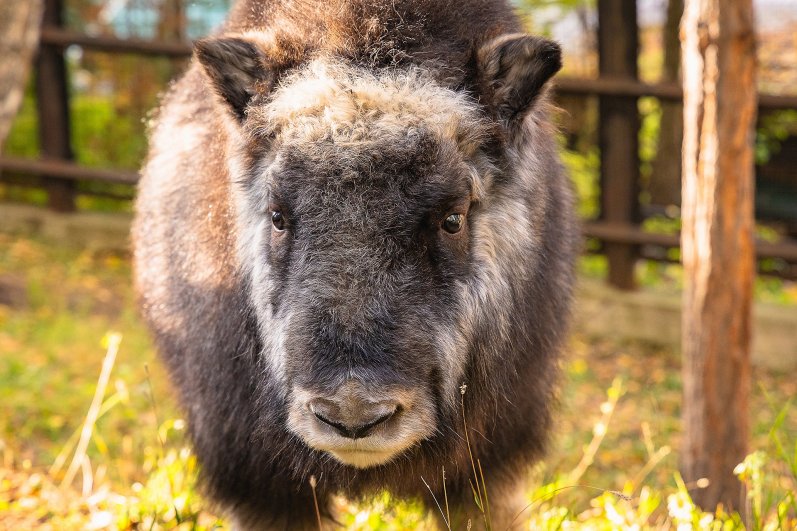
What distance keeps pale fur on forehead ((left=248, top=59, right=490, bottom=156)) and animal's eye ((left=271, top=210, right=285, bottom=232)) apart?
232mm

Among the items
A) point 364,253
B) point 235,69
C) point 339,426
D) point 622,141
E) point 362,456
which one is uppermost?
point 235,69

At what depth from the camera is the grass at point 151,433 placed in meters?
3.90

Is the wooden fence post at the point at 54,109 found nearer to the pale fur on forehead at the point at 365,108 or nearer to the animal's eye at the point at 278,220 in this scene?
the pale fur on forehead at the point at 365,108

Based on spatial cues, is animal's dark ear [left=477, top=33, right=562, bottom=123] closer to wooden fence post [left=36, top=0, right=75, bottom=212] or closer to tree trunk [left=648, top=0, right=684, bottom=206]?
tree trunk [left=648, top=0, right=684, bottom=206]

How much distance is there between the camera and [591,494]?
5656 millimetres

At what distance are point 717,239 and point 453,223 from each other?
2.24 meters

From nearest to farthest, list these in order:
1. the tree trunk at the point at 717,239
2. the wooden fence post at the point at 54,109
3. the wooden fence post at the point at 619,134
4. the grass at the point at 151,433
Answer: the grass at the point at 151,433 → the tree trunk at the point at 717,239 → the wooden fence post at the point at 619,134 → the wooden fence post at the point at 54,109

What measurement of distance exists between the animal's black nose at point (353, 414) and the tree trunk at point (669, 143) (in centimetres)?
731

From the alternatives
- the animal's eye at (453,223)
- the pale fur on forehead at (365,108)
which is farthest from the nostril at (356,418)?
the pale fur on forehead at (365,108)

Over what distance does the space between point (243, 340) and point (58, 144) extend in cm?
746

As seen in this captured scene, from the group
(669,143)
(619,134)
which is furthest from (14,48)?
(669,143)

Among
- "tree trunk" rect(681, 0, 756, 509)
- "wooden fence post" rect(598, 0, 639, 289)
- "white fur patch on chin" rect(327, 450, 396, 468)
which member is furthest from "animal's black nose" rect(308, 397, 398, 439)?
"wooden fence post" rect(598, 0, 639, 289)

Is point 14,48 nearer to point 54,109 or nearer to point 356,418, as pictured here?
point 54,109

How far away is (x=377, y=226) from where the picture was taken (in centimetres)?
287
